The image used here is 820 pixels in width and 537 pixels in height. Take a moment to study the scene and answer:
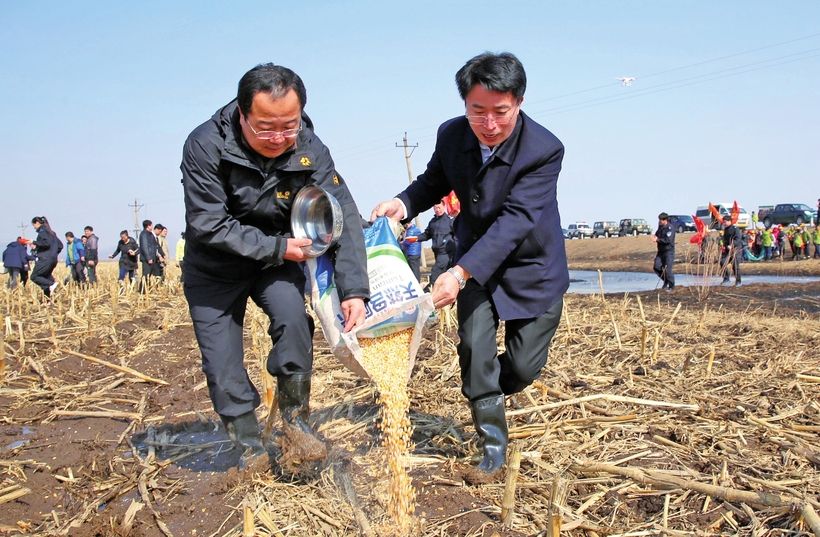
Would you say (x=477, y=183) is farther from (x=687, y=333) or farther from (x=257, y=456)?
(x=687, y=333)

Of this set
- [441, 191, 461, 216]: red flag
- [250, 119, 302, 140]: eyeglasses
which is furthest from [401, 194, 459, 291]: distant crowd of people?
[250, 119, 302, 140]: eyeglasses

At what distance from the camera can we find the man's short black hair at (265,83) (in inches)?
124

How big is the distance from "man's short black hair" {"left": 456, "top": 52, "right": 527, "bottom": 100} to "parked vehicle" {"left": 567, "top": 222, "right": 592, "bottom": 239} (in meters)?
51.9

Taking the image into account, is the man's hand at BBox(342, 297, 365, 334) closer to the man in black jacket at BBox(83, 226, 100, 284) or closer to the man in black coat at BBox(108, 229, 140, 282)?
the man in black coat at BBox(108, 229, 140, 282)

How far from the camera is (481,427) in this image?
11.9ft

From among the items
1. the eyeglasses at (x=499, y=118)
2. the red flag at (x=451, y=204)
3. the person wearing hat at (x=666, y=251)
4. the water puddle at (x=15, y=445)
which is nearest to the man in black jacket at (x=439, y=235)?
the red flag at (x=451, y=204)

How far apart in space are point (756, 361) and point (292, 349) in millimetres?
4264

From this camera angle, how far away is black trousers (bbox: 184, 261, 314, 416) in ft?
11.8

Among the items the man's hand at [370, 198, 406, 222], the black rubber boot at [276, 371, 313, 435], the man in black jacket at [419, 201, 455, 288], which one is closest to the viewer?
the black rubber boot at [276, 371, 313, 435]

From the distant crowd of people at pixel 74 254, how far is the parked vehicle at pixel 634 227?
37.2m

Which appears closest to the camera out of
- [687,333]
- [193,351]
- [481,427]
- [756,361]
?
[481,427]

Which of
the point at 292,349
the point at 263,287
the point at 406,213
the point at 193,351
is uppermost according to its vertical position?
the point at 406,213

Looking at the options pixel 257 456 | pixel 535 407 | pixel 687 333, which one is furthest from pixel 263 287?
pixel 687 333

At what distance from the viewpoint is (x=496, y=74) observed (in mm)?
3154
